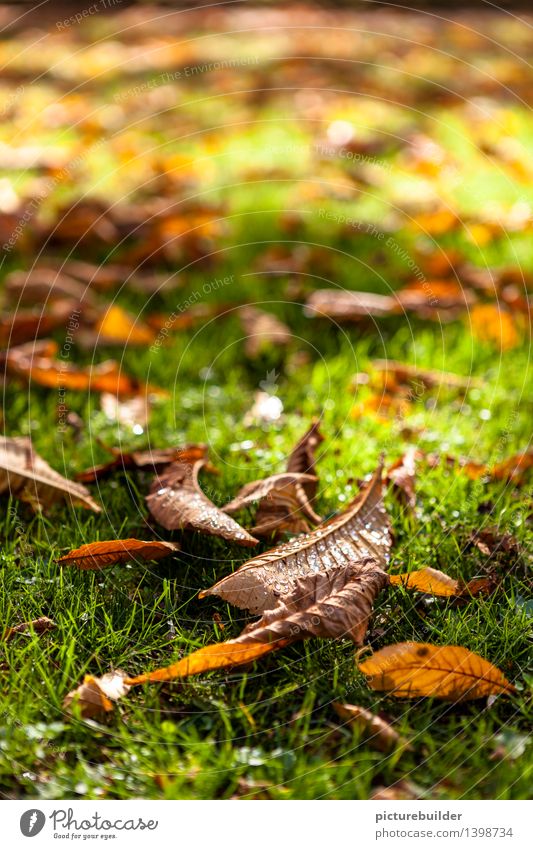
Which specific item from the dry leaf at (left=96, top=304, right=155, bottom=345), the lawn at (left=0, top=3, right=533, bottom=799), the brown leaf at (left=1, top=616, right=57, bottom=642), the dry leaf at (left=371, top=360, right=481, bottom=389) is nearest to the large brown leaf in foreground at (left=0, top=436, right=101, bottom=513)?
the lawn at (left=0, top=3, right=533, bottom=799)

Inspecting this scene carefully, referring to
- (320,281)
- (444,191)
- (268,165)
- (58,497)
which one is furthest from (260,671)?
(268,165)

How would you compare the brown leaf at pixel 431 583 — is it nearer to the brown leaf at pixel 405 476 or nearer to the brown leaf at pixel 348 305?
the brown leaf at pixel 405 476

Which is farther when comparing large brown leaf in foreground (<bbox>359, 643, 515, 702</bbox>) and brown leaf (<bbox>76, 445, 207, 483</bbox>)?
brown leaf (<bbox>76, 445, 207, 483</bbox>)

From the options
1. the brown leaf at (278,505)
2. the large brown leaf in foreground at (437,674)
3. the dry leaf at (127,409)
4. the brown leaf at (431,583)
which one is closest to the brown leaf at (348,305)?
the dry leaf at (127,409)

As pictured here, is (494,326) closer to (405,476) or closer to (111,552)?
(405,476)

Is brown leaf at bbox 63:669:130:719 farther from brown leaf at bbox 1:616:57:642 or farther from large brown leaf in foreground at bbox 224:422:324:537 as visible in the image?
large brown leaf in foreground at bbox 224:422:324:537

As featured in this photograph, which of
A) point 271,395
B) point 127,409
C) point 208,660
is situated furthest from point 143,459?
point 208,660

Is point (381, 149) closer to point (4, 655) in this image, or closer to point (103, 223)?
point (103, 223)
